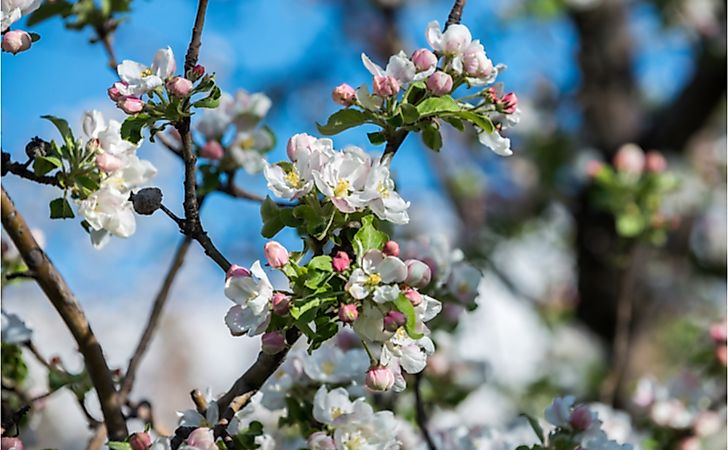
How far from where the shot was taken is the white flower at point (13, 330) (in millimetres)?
1130

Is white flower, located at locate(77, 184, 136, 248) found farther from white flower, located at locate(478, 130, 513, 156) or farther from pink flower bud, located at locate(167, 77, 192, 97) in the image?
white flower, located at locate(478, 130, 513, 156)

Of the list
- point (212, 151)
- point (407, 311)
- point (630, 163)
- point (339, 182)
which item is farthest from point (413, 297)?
point (630, 163)

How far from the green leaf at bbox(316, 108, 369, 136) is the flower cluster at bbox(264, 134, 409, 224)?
38 mm

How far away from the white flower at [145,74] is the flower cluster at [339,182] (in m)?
0.14

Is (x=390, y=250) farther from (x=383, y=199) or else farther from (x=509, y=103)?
(x=509, y=103)

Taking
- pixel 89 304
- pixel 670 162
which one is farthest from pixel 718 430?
pixel 89 304

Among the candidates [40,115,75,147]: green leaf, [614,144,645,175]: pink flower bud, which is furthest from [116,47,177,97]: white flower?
[614,144,645,175]: pink flower bud

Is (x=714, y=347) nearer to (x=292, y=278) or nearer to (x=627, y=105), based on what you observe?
(x=292, y=278)

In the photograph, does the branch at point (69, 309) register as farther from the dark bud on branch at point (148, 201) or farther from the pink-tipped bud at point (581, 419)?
the pink-tipped bud at point (581, 419)

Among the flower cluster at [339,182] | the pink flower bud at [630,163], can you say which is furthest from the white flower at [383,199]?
the pink flower bud at [630,163]

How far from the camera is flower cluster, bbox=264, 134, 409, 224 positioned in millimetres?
843

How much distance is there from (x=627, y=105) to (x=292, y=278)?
3641mm

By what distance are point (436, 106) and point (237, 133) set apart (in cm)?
59

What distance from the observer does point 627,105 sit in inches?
165
